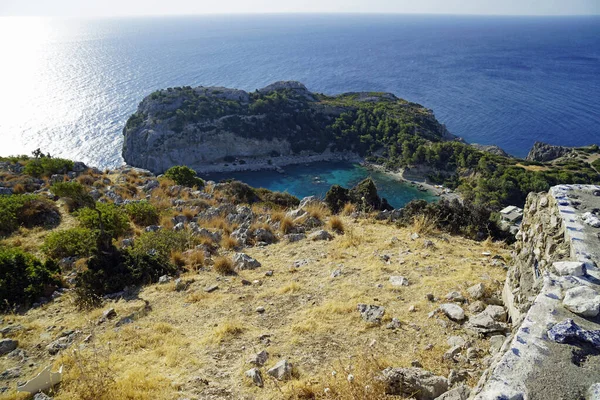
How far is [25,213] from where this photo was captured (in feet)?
45.0

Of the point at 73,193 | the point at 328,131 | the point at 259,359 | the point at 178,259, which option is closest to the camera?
the point at 259,359

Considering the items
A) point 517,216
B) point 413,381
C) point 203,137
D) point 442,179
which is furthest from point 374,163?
point 413,381

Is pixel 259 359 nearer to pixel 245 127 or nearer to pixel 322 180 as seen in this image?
pixel 322 180

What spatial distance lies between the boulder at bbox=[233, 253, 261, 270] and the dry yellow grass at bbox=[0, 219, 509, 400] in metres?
0.31

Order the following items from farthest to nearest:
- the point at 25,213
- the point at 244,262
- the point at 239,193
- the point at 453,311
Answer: the point at 239,193
the point at 25,213
the point at 244,262
the point at 453,311

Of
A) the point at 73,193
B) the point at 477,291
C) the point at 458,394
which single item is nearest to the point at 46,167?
the point at 73,193

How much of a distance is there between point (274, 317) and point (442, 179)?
64.4 m

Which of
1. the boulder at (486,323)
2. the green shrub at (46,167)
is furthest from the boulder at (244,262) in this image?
the green shrub at (46,167)

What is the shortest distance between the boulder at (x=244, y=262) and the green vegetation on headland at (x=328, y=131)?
56063mm

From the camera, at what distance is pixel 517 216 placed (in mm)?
31781

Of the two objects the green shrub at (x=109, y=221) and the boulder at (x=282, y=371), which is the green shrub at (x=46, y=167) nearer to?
the green shrub at (x=109, y=221)

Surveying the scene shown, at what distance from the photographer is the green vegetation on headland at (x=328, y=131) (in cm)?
6406

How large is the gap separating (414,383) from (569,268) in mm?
2585

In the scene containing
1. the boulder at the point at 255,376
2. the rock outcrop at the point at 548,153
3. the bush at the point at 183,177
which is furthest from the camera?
the rock outcrop at the point at 548,153
